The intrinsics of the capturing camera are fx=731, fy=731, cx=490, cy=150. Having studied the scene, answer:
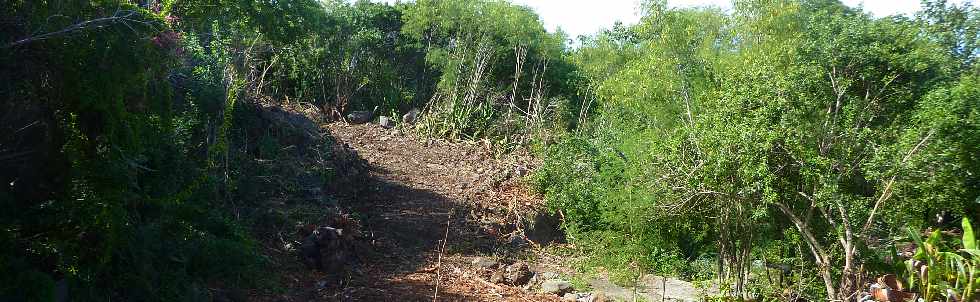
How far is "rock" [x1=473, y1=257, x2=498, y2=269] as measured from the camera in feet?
29.5

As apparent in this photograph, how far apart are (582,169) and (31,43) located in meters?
8.37

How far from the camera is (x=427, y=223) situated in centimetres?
1018

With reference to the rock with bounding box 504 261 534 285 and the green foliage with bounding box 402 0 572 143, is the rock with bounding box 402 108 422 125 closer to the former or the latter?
the green foliage with bounding box 402 0 572 143

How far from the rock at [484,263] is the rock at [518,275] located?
0.18 metres

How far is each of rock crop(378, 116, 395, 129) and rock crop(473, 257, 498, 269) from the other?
6.31 m

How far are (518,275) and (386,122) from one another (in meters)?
7.15

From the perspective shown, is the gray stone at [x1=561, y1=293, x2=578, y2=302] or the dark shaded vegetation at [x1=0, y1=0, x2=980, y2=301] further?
the gray stone at [x1=561, y1=293, x2=578, y2=302]

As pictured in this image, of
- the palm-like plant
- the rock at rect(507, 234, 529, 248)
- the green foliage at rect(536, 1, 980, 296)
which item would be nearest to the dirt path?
the rock at rect(507, 234, 529, 248)

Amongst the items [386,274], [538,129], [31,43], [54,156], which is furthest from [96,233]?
[538,129]

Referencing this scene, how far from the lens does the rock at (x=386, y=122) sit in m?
15.0

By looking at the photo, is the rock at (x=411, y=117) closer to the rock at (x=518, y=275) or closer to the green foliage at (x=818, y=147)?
the rock at (x=518, y=275)

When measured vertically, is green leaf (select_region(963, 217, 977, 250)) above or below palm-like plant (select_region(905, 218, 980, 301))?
above

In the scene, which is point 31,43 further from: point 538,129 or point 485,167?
point 538,129

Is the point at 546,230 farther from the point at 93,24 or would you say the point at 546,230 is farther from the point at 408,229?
the point at 93,24
